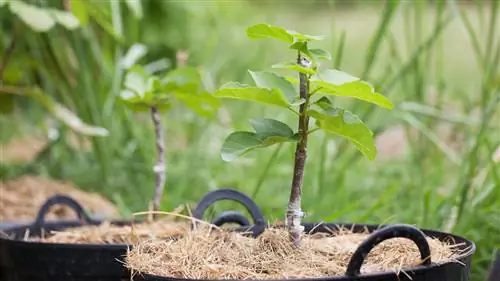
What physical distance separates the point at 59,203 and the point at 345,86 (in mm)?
673

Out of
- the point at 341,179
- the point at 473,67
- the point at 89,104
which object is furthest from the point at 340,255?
the point at 473,67

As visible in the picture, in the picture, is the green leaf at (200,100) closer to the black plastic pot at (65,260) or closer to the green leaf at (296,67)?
the black plastic pot at (65,260)

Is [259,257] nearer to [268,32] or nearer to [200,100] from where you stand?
[268,32]

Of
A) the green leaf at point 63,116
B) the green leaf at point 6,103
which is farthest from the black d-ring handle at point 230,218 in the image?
the green leaf at point 6,103

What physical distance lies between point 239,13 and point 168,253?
10.1ft

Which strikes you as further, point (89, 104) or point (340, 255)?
point (89, 104)

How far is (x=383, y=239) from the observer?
2.41ft

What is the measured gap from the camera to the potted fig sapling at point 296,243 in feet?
2.55

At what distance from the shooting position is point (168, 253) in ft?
2.74

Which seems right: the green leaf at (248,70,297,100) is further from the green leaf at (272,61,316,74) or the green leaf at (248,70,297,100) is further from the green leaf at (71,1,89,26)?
the green leaf at (71,1,89,26)

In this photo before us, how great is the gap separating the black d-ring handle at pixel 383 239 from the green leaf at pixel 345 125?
118 millimetres

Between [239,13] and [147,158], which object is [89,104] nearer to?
[147,158]

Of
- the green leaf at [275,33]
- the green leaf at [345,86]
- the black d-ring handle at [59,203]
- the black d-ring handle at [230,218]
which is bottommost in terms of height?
the green leaf at [345,86]

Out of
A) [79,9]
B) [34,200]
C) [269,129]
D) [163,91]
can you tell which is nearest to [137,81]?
[163,91]
